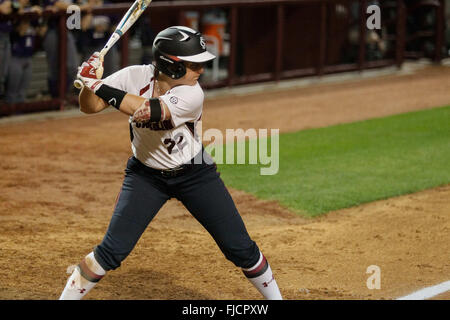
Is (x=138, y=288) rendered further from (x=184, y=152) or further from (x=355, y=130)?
(x=355, y=130)

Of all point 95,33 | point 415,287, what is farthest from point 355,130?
point 415,287

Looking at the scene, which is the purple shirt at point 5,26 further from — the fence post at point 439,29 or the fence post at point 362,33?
the fence post at point 439,29

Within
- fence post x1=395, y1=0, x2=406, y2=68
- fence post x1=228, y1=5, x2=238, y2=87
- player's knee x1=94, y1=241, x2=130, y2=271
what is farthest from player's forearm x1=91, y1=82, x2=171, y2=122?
fence post x1=395, y1=0, x2=406, y2=68

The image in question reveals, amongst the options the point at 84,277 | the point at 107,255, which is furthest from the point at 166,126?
the point at 84,277

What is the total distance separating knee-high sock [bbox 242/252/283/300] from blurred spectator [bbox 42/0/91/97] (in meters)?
7.53

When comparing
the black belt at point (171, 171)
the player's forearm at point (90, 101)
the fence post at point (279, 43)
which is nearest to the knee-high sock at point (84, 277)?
the black belt at point (171, 171)

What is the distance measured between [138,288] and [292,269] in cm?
123

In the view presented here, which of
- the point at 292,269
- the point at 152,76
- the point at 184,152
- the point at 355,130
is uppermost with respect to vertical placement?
the point at 152,76

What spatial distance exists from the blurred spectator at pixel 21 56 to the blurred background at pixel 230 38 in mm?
14

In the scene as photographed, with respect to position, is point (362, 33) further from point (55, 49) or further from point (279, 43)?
point (55, 49)

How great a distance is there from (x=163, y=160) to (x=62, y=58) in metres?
7.42

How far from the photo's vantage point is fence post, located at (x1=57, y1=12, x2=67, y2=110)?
11680mm

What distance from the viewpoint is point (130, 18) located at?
5.26 meters

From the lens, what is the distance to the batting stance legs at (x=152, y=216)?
4.77m
